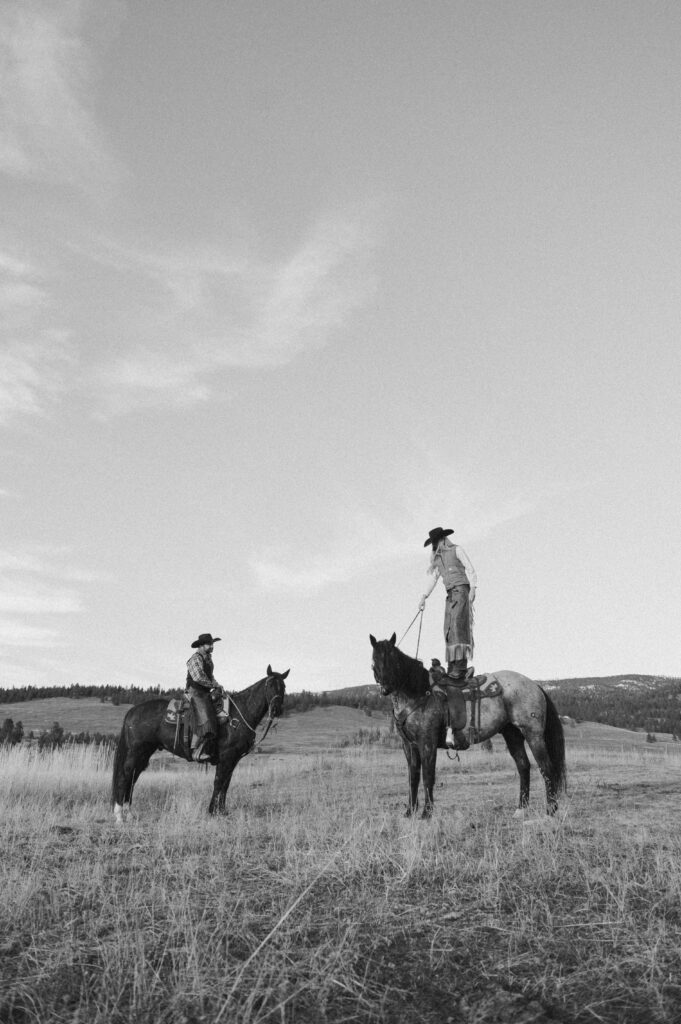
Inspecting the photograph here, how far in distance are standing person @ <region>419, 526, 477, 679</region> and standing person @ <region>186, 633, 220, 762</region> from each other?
379cm

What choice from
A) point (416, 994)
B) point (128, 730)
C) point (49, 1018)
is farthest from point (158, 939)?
point (128, 730)

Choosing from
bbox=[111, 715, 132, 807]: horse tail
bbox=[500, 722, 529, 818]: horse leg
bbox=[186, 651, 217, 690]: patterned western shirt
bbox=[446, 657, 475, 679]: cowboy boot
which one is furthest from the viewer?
bbox=[186, 651, 217, 690]: patterned western shirt

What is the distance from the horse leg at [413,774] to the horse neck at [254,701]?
2.54 metres

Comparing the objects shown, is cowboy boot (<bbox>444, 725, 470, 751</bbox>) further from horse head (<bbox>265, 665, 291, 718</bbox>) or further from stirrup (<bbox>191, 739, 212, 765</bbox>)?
stirrup (<bbox>191, 739, 212, 765</bbox>)

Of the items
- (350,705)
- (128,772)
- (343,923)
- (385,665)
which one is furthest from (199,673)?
(350,705)

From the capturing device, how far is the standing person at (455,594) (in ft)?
32.5

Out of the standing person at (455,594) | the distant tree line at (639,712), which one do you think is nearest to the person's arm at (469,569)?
the standing person at (455,594)

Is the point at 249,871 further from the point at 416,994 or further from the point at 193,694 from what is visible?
the point at 193,694

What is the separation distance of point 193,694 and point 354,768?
26.8 feet

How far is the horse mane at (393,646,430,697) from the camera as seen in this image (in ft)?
30.7

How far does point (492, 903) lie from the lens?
4617mm

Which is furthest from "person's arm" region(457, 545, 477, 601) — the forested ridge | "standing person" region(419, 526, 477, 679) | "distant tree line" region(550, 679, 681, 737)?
"distant tree line" region(550, 679, 681, 737)

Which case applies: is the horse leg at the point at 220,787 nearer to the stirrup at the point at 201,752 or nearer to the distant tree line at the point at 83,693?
the stirrup at the point at 201,752

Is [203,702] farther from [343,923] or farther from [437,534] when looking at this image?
[343,923]
